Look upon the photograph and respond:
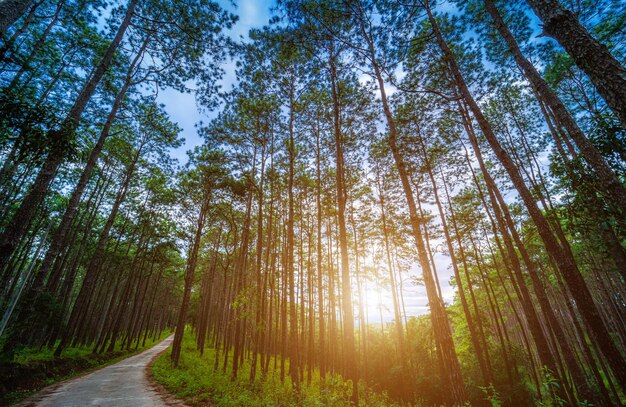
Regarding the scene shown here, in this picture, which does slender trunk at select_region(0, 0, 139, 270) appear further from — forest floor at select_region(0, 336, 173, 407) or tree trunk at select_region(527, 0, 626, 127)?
tree trunk at select_region(527, 0, 626, 127)

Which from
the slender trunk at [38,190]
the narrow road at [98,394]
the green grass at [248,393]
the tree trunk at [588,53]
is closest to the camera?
the tree trunk at [588,53]

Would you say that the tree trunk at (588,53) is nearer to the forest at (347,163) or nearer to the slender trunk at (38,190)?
the forest at (347,163)

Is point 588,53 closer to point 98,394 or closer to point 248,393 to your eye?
point 248,393

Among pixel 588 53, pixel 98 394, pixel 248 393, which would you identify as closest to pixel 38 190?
pixel 98 394

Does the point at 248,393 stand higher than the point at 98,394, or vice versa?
the point at 98,394

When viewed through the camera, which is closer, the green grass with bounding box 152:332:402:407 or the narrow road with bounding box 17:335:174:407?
the narrow road with bounding box 17:335:174:407

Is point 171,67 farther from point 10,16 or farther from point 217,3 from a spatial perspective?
point 10,16

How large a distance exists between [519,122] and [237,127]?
17762 mm

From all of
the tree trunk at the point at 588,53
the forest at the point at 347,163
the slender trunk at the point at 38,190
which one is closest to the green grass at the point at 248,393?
the forest at the point at 347,163

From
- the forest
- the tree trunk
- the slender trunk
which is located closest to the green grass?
the forest

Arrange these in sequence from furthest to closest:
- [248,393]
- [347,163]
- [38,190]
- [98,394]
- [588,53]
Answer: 1. [347,163]
2. [248,393]
3. [98,394]
4. [38,190]
5. [588,53]

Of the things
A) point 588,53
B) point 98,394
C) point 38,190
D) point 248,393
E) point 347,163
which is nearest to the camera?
point 588,53

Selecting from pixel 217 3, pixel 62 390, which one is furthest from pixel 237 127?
pixel 62 390

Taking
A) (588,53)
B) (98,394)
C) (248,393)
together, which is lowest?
(248,393)
